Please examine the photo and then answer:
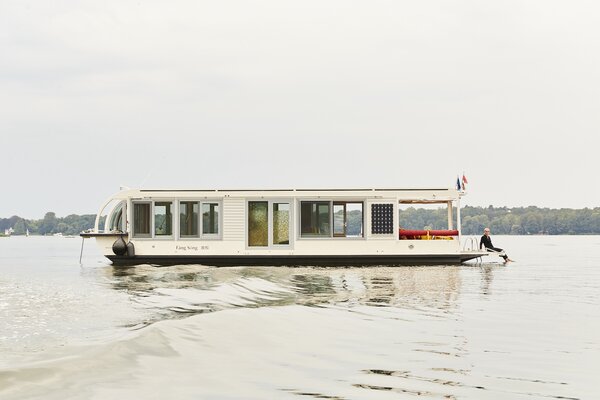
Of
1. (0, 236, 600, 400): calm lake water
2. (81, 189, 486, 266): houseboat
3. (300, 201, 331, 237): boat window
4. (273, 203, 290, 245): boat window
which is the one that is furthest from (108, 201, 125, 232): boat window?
(0, 236, 600, 400): calm lake water

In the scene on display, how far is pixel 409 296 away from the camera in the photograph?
16875 mm

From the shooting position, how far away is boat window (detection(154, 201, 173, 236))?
29.3 meters

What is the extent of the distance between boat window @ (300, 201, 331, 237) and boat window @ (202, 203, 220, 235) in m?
3.41

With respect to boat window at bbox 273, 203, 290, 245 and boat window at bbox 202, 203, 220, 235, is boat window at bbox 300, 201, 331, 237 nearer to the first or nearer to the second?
boat window at bbox 273, 203, 290, 245

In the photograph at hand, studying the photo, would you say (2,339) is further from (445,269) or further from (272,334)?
(445,269)

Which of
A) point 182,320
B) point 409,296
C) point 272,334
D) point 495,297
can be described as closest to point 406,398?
point 272,334

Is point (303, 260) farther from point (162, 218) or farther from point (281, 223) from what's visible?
point (162, 218)

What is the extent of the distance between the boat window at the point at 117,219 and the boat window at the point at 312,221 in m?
7.55

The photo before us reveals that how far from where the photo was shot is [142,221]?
29.6 m

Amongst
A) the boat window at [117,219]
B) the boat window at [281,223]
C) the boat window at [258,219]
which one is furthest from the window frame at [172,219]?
the boat window at [281,223]

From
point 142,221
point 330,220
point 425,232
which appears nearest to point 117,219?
point 142,221

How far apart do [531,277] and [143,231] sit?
15.1 m

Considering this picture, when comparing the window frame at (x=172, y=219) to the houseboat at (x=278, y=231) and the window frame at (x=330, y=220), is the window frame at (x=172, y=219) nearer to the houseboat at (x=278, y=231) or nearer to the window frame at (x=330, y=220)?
the houseboat at (x=278, y=231)

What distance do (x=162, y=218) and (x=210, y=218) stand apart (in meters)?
1.96
